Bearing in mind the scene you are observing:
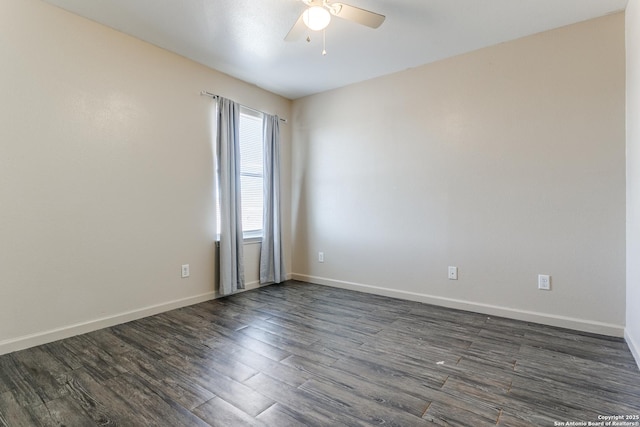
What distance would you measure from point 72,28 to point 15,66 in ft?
1.77

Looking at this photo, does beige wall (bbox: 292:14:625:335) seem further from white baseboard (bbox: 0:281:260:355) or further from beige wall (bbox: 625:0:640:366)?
white baseboard (bbox: 0:281:260:355)

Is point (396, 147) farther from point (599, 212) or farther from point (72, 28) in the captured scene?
point (72, 28)

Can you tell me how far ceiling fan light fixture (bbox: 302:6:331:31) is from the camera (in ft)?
6.46

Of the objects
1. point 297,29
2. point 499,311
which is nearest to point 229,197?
point 297,29

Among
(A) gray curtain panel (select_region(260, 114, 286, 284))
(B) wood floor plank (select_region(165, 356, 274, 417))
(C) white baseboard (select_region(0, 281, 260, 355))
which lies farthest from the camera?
(A) gray curtain panel (select_region(260, 114, 286, 284))

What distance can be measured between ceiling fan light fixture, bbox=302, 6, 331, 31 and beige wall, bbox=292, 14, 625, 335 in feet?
5.87

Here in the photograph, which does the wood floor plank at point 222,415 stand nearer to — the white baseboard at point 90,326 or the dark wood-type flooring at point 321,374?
the dark wood-type flooring at point 321,374

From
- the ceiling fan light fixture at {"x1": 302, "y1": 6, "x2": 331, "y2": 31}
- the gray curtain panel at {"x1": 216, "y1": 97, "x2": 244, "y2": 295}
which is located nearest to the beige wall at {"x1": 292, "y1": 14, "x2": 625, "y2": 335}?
the gray curtain panel at {"x1": 216, "y1": 97, "x2": 244, "y2": 295}

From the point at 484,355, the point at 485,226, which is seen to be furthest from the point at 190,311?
the point at 485,226

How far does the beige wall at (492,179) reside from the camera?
2.57 meters

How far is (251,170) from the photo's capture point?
160 inches

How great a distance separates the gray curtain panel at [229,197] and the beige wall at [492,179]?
1.15 m

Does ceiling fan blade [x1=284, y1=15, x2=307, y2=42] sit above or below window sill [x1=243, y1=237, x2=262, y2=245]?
above

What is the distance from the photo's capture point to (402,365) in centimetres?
207
